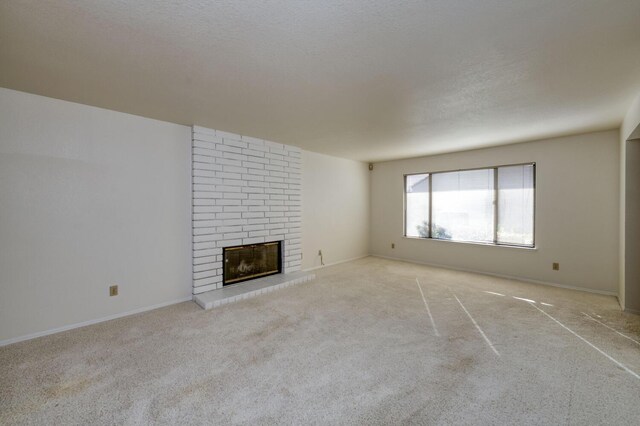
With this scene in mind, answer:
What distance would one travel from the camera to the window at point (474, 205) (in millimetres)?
4570

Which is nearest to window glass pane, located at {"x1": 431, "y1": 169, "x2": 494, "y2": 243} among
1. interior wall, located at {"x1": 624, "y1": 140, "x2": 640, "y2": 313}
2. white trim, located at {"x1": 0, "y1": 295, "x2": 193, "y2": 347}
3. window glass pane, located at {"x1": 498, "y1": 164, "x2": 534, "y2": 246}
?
window glass pane, located at {"x1": 498, "y1": 164, "x2": 534, "y2": 246}

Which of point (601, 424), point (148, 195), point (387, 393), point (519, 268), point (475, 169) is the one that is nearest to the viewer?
point (601, 424)

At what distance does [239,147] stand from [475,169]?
4133 mm

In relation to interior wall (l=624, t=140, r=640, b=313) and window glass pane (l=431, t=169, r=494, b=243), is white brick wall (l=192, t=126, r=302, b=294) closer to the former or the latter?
window glass pane (l=431, t=169, r=494, b=243)

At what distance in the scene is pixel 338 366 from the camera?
2.15 meters

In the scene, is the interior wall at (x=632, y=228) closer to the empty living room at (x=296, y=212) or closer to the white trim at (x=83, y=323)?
the empty living room at (x=296, y=212)

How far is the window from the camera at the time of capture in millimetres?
4570

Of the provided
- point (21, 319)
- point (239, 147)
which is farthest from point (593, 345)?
point (21, 319)

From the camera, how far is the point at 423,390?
73.4 inches

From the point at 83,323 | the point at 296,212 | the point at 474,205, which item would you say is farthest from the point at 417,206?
the point at 83,323

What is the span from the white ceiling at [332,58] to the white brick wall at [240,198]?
69 cm

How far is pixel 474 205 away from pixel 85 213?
5.75m

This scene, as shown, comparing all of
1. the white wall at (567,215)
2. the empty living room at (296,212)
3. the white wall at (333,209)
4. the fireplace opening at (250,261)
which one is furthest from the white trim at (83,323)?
the white wall at (567,215)

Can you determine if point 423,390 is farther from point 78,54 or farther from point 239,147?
point 239,147
